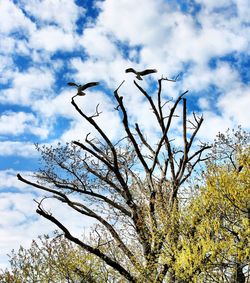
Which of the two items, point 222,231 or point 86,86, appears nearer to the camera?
point 222,231

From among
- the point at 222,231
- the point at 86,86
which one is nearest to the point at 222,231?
the point at 222,231

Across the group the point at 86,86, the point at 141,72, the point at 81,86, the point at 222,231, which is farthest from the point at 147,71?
the point at 222,231

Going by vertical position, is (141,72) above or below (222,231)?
above

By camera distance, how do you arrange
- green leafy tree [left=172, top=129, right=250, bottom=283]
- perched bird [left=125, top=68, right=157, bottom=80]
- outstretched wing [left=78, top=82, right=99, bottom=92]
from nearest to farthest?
1. green leafy tree [left=172, top=129, right=250, bottom=283]
2. outstretched wing [left=78, top=82, right=99, bottom=92]
3. perched bird [left=125, top=68, right=157, bottom=80]

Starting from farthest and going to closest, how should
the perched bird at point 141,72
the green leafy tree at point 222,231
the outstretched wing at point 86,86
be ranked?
the perched bird at point 141,72, the outstretched wing at point 86,86, the green leafy tree at point 222,231

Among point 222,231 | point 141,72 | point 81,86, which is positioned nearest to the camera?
point 222,231

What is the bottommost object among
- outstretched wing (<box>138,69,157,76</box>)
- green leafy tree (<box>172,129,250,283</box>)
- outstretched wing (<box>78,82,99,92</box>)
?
green leafy tree (<box>172,129,250,283</box>)

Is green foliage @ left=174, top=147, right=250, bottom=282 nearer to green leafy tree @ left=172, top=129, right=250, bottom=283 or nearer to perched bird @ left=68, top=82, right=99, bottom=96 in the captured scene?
green leafy tree @ left=172, top=129, right=250, bottom=283

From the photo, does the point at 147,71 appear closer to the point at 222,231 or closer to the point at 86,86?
the point at 86,86

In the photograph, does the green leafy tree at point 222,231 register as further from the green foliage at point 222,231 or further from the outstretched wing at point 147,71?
the outstretched wing at point 147,71

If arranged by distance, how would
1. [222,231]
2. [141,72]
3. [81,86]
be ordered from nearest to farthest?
1. [222,231]
2. [81,86]
3. [141,72]

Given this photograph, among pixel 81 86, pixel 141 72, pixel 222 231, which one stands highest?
pixel 141 72

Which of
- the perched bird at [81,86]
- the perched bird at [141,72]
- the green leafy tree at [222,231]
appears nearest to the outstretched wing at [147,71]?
the perched bird at [141,72]

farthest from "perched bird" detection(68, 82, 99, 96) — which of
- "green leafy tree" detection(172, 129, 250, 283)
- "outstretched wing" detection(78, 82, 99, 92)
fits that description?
"green leafy tree" detection(172, 129, 250, 283)
